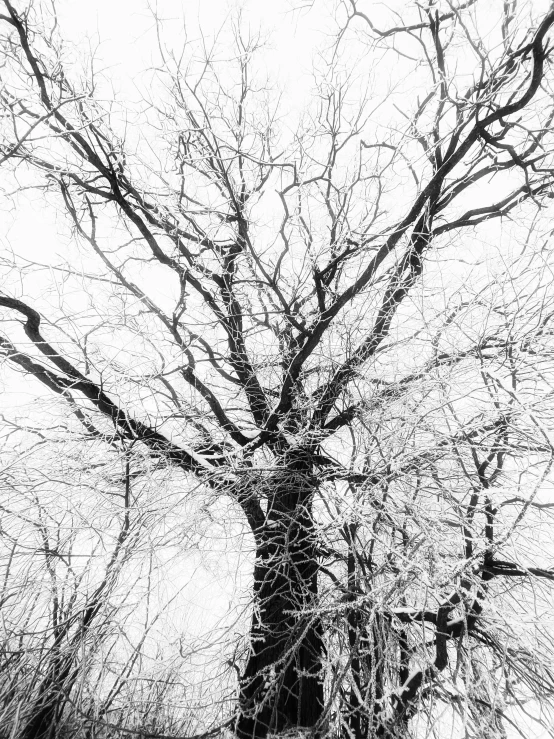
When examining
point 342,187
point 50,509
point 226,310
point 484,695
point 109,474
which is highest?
point 342,187

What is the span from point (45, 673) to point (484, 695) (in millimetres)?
2114

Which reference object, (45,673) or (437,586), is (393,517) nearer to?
(437,586)

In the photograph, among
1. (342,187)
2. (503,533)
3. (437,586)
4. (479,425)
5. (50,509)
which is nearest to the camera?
(437,586)

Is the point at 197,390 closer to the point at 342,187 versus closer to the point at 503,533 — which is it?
the point at 342,187

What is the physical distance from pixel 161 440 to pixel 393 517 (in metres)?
1.53

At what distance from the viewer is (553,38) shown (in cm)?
241

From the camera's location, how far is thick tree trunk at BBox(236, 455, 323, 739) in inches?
88.7

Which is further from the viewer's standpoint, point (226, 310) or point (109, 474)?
point (226, 310)

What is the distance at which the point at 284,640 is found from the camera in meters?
2.54

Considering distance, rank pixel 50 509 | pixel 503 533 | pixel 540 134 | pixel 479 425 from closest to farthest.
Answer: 1. pixel 503 533
2. pixel 479 425
3. pixel 50 509
4. pixel 540 134

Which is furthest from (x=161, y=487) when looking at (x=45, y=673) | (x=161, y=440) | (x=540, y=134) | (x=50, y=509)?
(x=540, y=134)

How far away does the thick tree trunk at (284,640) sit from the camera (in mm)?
2254

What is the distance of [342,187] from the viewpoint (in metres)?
3.24

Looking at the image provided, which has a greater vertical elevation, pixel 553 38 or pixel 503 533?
pixel 553 38
